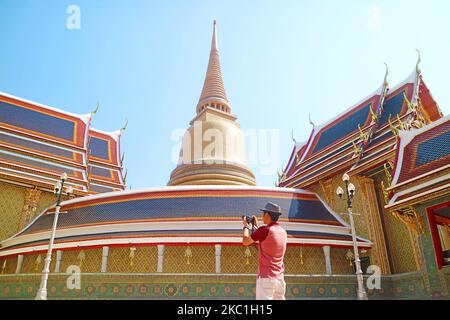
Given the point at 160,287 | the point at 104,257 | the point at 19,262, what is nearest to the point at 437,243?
the point at 160,287

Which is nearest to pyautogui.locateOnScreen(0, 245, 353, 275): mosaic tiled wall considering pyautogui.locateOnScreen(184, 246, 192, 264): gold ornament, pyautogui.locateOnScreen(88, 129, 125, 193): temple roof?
pyautogui.locateOnScreen(184, 246, 192, 264): gold ornament

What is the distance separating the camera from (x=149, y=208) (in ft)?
65.0

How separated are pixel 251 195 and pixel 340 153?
6.43 meters

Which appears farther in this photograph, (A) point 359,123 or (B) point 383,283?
(A) point 359,123

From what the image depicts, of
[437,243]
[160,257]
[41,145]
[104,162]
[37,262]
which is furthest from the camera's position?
[104,162]

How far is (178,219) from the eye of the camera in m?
18.7

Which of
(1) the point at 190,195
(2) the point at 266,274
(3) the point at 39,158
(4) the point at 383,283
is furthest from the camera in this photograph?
(3) the point at 39,158

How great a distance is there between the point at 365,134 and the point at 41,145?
22228 millimetres

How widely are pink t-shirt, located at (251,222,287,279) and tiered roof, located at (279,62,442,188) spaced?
47.1 feet

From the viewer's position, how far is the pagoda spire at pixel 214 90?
35250 millimetres

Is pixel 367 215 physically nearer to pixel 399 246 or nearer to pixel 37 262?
pixel 399 246

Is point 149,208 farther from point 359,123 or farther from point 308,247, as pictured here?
point 359,123
